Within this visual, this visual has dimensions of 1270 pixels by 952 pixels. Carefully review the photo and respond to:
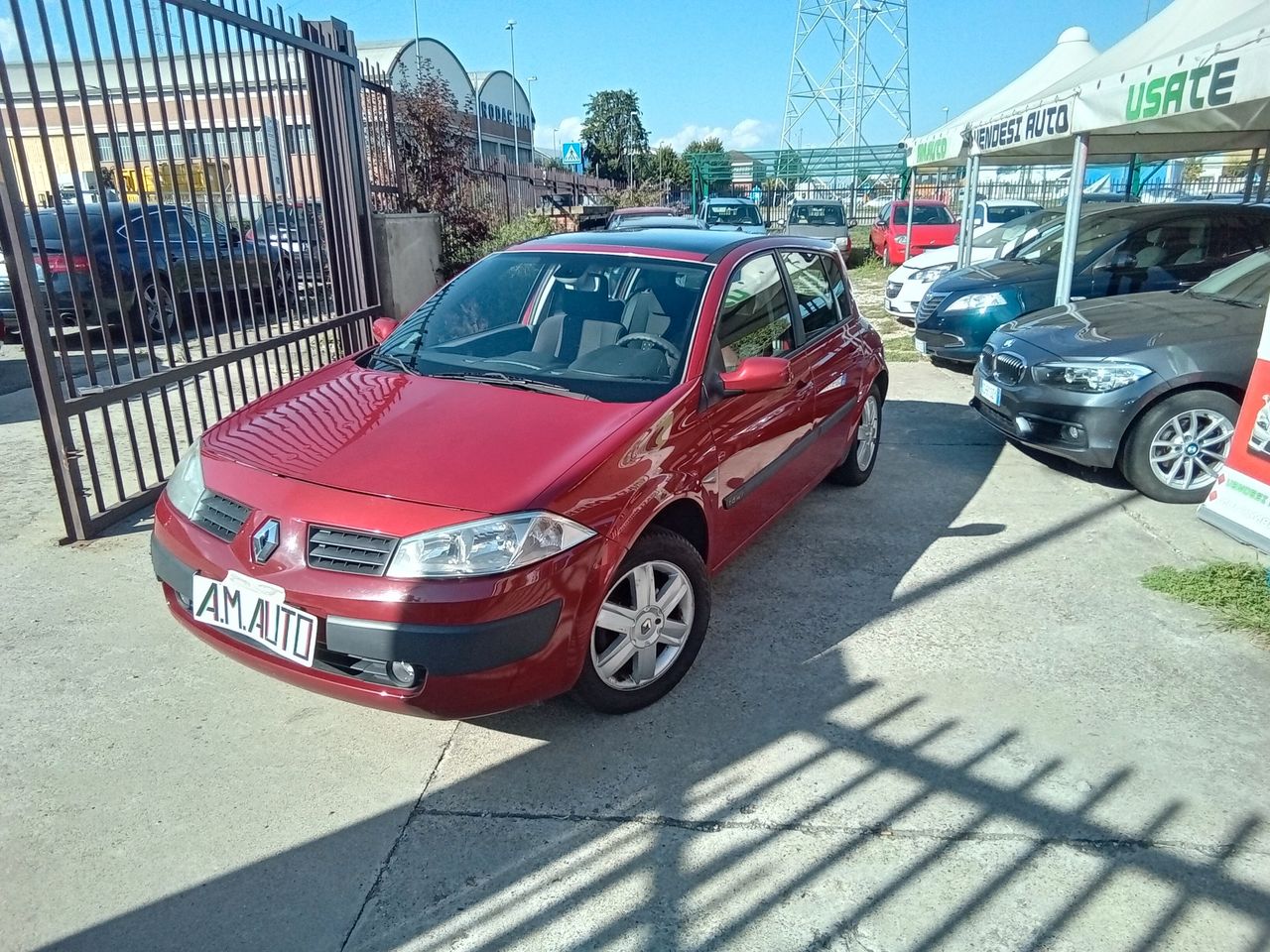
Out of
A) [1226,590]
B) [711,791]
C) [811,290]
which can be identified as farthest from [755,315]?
[1226,590]

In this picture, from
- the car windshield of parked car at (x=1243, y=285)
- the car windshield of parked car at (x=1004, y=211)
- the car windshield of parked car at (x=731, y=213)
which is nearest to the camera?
the car windshield of parked car at (x=1243, y=285)

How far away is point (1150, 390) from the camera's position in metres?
4.90

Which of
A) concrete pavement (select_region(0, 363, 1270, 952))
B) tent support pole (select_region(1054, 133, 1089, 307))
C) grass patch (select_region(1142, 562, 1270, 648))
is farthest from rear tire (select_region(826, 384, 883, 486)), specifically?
tent support pole (select_region(1054, 133, 1089, 307))

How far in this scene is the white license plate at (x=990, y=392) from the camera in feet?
18.7

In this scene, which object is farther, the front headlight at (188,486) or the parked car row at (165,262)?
the parked car row at (165,262)

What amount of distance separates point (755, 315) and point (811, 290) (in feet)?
2.90

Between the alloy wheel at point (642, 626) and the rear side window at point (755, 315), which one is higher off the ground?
the rear side window at point (755, 315)

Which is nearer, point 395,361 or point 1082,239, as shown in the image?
point 395,361

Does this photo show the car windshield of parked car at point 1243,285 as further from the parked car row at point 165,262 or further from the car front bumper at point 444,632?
the parked car row at point 165,262

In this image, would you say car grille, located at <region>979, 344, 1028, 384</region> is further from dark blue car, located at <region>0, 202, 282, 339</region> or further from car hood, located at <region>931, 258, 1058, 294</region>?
dark blue car, located at <region>0, 202, 282, 339</region>

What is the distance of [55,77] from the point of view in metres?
3.91

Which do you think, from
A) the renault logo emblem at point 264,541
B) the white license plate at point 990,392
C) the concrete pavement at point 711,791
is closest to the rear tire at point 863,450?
the white license plate at point 990,392

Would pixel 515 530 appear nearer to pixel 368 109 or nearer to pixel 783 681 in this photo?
pixel 783 681

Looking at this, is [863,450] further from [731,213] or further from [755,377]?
[731,213]
